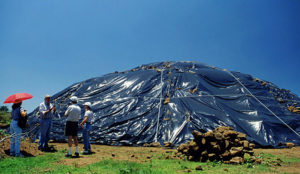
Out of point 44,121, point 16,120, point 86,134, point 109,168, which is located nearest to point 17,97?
point 16,120

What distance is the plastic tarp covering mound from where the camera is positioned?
8.12 m

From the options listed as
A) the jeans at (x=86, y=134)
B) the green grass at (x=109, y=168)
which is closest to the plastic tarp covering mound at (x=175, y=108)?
the jeans at (x=86, y=134)

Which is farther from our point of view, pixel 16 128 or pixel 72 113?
pixel 72 113

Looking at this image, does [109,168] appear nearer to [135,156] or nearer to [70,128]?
[135,156]

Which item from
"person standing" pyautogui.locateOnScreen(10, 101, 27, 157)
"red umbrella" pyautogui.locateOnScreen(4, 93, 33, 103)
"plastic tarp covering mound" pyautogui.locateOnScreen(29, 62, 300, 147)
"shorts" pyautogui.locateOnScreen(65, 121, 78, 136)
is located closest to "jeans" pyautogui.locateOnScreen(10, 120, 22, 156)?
"person standing" pyautogui.locateOnScreen(10, 101, 27, 157)

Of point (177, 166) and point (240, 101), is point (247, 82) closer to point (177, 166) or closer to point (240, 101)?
point (240, 101)

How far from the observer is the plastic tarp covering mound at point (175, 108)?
26.7ft

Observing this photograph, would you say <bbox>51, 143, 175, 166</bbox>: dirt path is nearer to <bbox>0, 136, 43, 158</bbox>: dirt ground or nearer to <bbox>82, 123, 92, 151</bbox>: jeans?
<bbox>82, 123, 92, 151</bbox>: jeans

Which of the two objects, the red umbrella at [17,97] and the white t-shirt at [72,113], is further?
the white t-shirt at [72,113]

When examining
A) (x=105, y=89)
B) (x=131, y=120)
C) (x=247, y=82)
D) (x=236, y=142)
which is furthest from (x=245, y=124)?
(x=105, y=89)

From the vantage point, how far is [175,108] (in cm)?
902

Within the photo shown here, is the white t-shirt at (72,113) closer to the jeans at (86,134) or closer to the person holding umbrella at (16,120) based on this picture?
the jeans at (86,134)

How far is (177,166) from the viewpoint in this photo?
4.45 m

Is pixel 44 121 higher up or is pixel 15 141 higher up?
pixel 44 121
